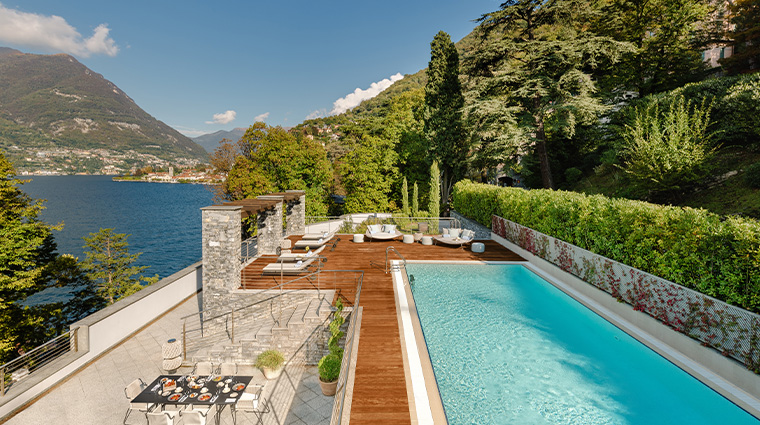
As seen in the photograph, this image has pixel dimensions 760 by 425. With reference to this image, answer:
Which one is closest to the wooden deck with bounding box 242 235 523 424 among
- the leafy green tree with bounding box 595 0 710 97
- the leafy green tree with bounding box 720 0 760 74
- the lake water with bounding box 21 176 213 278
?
the leafy green tree with bounding box 595 0 710 97

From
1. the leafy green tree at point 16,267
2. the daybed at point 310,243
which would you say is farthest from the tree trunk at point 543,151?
the leafy green tree at point 16,267

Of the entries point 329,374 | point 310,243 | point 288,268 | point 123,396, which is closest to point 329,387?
point 329,374

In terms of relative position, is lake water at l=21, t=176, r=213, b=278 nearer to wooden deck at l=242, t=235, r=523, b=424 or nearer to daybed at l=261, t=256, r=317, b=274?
wooden deck at l=242, t=235, r=523, b=424

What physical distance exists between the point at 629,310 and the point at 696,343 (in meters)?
1.77

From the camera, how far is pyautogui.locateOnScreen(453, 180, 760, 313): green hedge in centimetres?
575

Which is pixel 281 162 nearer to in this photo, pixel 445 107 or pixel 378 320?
pixel 445 107

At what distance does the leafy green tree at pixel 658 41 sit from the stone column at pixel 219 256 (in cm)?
2485

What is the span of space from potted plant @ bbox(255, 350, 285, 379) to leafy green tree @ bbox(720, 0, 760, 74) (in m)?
30.1

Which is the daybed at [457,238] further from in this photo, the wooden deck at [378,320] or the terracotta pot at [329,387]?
the terracotta pot at [329,387]

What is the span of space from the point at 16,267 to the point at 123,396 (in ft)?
33.0

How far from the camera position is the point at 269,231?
14.5 meters

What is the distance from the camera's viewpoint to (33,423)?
6.17 meters

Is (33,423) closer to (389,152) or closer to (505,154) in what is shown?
(505,154)

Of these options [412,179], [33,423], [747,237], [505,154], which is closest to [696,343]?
[747,237]
